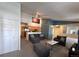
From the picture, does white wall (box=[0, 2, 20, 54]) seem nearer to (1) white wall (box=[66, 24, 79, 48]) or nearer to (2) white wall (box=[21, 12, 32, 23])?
(2) white wall (box=[21, 12, 32, 23])

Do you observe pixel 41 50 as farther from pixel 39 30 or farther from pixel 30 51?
pixel 39 30

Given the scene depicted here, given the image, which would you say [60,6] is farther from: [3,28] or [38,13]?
[3,28]

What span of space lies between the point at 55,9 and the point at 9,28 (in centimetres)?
72

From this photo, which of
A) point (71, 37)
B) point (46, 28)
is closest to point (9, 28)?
point (46, 28)

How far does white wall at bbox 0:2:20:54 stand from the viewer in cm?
153

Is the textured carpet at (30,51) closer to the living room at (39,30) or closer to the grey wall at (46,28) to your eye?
the living room at (39,30)

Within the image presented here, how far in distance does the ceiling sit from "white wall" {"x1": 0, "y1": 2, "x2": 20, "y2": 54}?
0.17 meters

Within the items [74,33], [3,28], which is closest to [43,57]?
[74,33]

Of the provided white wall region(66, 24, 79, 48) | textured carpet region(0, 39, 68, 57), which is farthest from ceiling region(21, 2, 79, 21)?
textured carpet region(0, 39, 68, 57)

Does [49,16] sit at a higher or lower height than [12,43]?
higher

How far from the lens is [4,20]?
1552 millimetres

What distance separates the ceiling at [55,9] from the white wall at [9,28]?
166 mm

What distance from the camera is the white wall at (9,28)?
1.53 m

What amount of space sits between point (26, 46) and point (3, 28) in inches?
16.7
